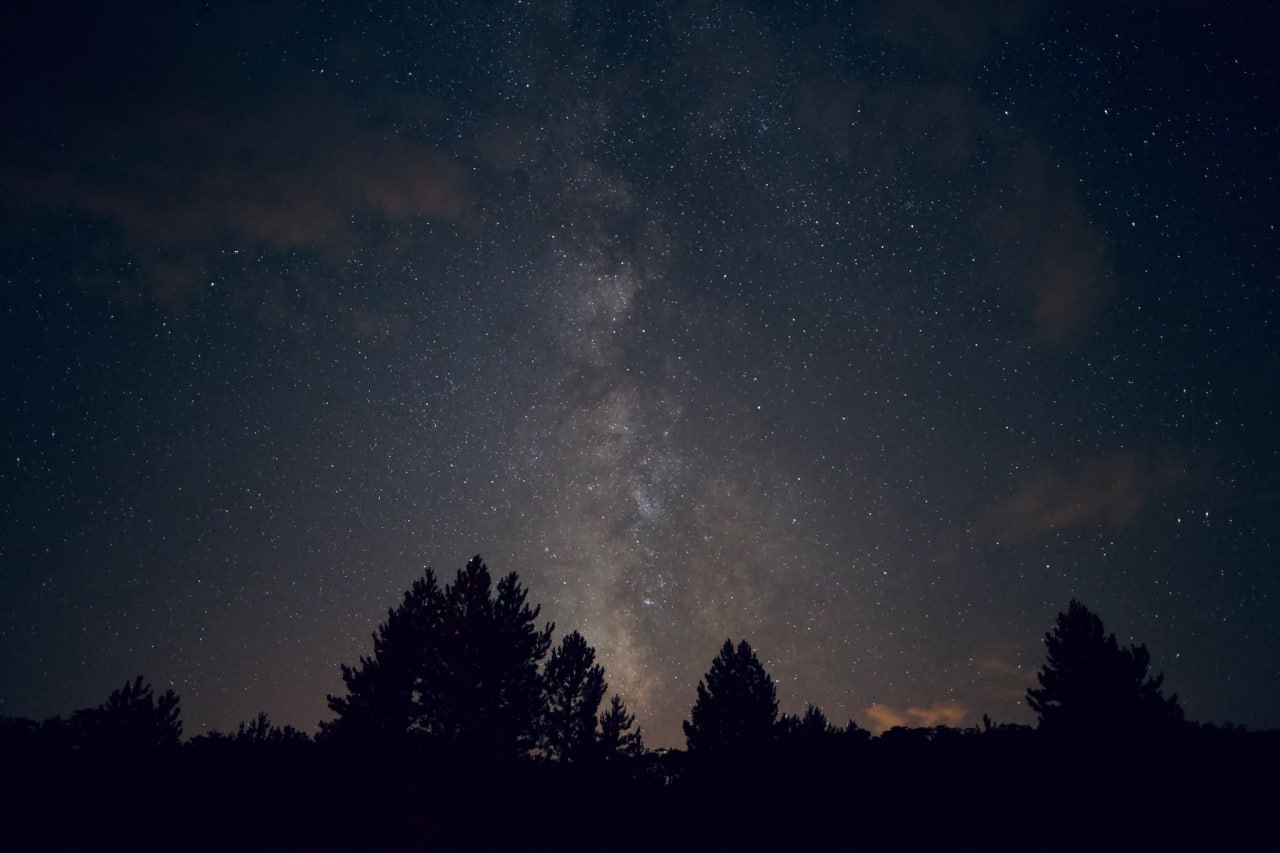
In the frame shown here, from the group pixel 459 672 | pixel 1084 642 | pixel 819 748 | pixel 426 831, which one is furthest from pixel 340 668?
pixel 1084 642

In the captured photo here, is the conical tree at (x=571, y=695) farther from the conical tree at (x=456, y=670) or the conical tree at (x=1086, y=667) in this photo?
the conical tree at (x=1086, y=667)

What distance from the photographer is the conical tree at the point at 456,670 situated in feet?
81.5

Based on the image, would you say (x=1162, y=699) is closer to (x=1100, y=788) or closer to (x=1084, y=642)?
(x=1084, y=642)

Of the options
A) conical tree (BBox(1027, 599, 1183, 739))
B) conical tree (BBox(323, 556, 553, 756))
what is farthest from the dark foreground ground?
conical tree (BBox(1027, 599, 1183, 739))

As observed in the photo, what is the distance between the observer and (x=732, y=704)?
34469 mm

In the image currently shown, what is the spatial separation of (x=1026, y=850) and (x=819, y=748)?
17.8ft

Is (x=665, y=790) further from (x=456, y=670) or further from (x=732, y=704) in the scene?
(x=732, y=704)

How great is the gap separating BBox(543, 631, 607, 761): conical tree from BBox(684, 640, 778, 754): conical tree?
694cm

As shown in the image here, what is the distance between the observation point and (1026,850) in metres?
13.8

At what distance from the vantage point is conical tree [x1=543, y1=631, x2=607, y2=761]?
2861 cm

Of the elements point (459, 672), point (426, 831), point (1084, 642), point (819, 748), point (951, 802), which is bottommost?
point (426, 831)

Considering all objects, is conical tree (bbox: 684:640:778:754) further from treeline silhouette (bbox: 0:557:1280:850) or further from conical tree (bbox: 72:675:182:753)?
conical tree (bbox: 72:675:182:753)

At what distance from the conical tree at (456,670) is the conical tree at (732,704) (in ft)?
34.8

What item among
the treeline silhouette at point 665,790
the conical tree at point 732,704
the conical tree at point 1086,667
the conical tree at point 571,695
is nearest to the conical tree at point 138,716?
the treeline silhouette at point 665,790
